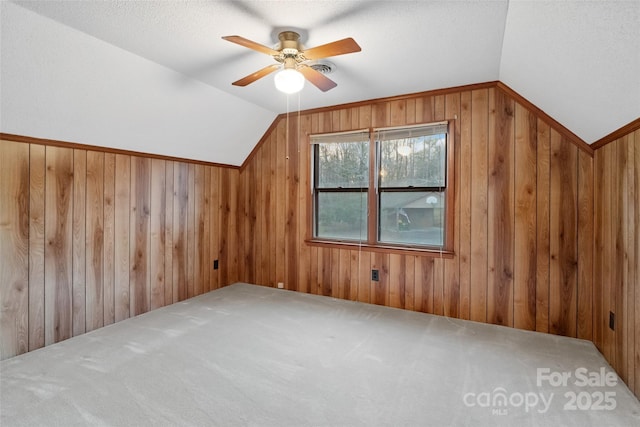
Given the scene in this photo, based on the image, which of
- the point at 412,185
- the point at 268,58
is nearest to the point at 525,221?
the point at 412,185

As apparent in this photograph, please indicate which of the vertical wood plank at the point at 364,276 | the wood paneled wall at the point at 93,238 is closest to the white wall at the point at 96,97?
the wood paneled wall at the point at 93,238

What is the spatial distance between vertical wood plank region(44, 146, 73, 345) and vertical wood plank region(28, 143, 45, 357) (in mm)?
34

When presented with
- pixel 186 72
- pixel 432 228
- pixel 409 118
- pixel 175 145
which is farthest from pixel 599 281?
pixel 175 145

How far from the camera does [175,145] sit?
3531mm

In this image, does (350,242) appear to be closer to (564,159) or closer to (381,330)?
(381,330)

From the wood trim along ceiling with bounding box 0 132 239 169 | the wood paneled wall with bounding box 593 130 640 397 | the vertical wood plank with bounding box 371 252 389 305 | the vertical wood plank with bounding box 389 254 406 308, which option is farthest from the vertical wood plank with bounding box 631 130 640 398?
the wood trim along ceiling with bounding box 0 132 239 169

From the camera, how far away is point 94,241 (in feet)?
9.79

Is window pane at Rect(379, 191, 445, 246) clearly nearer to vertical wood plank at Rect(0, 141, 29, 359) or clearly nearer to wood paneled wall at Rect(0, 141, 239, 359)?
wood paneled wall at Rect(0, 141, 239, 359)

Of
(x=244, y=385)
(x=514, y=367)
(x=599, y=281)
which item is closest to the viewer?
(x=244, y=385)

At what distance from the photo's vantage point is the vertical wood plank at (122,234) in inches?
125

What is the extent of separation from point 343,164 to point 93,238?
271 cm

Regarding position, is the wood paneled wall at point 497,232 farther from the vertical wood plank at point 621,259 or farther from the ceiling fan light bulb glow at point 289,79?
the ceiling fan light bulb glow at point 289,79

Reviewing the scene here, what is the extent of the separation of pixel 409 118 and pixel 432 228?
3.95 feet

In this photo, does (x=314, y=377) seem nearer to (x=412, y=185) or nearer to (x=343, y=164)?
(x=412, y=185)
